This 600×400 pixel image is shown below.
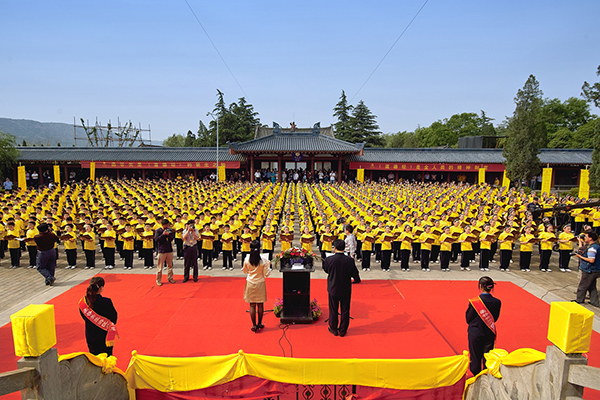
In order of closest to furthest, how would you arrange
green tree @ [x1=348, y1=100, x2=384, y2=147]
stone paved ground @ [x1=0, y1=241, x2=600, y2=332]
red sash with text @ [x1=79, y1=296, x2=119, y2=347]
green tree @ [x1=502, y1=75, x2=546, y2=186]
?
red sash with text @ [x1=79, y1=296, x2=119, y2=347] < stone paved ground @ [x1=0, y1=241, x2=600, y2=332] < green tree @ [x1=502, y1=75, x2=546, y2=186] < green tree @ [x1=348, y1=100, x2=384, y2=147]

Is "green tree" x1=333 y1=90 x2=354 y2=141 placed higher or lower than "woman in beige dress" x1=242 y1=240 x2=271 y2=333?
higher

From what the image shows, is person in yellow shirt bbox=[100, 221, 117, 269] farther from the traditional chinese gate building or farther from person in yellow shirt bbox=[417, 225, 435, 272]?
the traditional chinese gate building

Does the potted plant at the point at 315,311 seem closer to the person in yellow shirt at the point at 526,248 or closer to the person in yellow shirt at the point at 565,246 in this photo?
the person in yellow shirt at the point at 526,248

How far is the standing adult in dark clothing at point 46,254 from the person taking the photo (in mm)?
8125

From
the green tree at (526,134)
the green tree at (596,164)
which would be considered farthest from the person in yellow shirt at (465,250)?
the green tree at (526,134)

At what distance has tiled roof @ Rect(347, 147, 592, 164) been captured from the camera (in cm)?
3234

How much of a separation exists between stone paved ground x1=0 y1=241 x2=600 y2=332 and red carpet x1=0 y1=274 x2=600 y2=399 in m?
0.59

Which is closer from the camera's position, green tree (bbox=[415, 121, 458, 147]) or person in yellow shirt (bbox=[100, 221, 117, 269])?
person in yellow shirt (bbox=[100, 221, 117, 269])

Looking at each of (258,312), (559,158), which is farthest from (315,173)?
(258,312)

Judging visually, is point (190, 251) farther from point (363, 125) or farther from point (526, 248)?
point (363, 125)

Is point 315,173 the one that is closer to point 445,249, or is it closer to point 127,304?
point 445,249

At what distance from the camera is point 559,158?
106ft

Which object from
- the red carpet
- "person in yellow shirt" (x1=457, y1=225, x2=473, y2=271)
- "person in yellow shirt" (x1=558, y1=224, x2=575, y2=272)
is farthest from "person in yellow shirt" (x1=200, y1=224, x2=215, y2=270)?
"person in yellow shirt" (x1=558, y1=224, x2=575, y2=272)

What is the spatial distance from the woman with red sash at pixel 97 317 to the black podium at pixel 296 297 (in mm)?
2654
